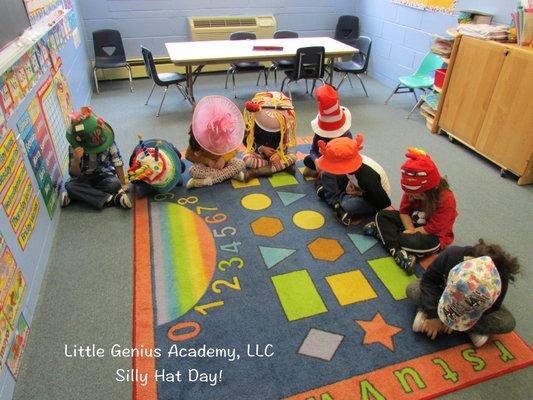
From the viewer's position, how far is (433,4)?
4328mm

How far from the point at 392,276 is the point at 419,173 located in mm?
594

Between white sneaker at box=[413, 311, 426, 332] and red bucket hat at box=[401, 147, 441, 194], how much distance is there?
639 mm

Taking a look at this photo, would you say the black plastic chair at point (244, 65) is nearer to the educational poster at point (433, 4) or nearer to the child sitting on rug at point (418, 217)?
the educational poster at point (433, 4)

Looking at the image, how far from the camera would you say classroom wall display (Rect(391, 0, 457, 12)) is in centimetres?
410

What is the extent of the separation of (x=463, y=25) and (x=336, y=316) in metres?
3.05

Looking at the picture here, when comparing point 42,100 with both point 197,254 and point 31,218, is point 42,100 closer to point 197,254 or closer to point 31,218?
point 31,218

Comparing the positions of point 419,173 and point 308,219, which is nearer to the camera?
point 419,173

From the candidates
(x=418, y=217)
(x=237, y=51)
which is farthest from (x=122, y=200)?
(x=237, y=51)

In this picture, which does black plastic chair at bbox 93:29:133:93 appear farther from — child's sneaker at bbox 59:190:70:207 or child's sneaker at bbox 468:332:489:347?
child's sneaker at bbox 468:332:489:347

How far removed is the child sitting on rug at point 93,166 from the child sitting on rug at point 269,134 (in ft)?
3.20

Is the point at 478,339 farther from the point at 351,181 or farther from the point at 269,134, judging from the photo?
the point at 269,134

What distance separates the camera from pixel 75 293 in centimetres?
195

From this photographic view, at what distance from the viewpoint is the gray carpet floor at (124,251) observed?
1.56 m

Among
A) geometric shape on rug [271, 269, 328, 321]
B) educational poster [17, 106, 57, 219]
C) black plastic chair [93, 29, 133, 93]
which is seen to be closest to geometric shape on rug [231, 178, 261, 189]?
geometric shape on rug [271, 269, 328, 321]
